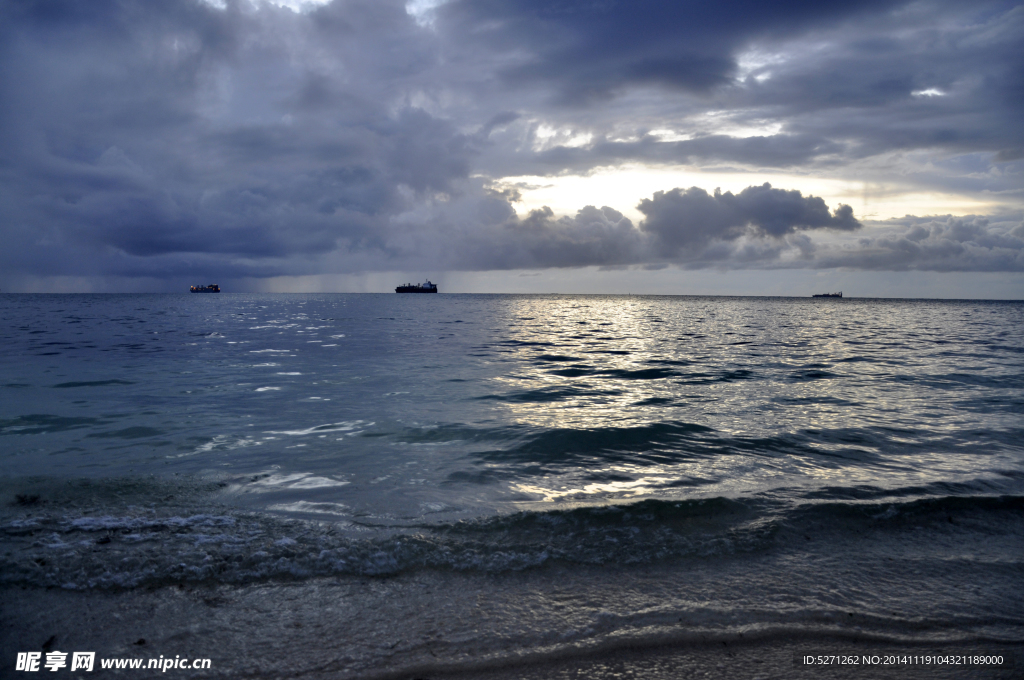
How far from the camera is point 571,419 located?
13.1 metres

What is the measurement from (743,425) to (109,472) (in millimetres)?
13152

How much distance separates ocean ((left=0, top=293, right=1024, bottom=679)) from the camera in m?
4.04

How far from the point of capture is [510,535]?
241 inches

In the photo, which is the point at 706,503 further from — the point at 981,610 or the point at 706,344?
the point at 706,344

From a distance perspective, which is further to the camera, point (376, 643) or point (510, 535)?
point (510, 535)

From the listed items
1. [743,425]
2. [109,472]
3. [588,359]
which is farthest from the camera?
[588,359]

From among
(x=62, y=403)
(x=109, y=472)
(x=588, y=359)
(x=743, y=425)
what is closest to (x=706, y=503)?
(x=743, y=425)

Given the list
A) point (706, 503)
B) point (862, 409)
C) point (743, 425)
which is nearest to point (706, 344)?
point (862, 409)

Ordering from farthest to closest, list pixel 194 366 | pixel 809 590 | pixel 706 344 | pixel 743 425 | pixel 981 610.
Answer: pixel 706 344, pixel 194 366, pixel 743 425, pixel 809 590, pixel 981 610

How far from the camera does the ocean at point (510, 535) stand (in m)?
4.04

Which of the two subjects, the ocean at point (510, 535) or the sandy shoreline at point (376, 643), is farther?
the ocean at point (510, 535)

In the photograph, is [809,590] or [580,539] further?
[580,539]

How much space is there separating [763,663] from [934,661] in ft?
4.38

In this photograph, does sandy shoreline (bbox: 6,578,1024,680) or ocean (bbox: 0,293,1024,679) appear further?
ocean (bbox: 0,293,1024,679)
